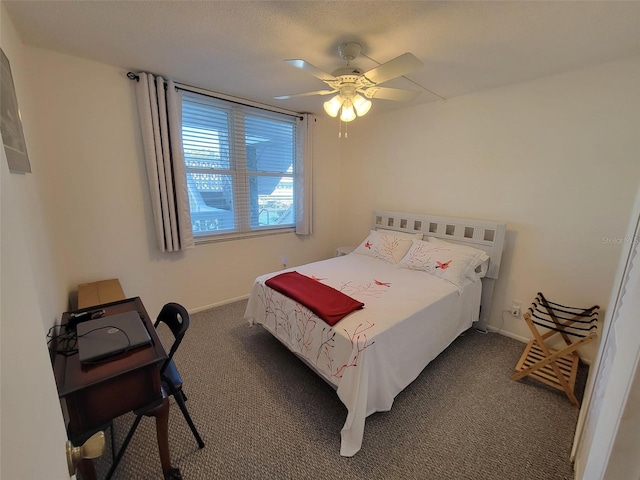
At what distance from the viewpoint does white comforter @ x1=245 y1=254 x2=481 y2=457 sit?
148 centimetres

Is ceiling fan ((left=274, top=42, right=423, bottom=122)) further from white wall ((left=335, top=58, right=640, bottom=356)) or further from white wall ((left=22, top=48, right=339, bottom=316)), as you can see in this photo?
white wall ((left=22, top=48, right=339, bottom=316))

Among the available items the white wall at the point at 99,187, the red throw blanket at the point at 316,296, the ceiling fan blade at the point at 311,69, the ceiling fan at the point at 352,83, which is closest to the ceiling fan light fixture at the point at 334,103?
the ceiling fan at the point at 352,83

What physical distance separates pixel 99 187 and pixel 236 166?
127 centimetres

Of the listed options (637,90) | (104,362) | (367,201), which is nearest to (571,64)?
(637,90)

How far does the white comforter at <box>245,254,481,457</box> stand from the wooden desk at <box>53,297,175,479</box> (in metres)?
0.88

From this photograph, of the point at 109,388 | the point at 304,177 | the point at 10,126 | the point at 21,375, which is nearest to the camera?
the point at 21,375

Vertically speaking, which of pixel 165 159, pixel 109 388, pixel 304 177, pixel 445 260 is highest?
pixel 165 159

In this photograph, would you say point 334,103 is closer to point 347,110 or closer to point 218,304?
point 347,110

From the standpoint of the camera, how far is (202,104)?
271cm

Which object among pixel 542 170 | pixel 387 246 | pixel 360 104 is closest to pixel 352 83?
pixel 360 104

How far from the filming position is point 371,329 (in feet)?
5.16

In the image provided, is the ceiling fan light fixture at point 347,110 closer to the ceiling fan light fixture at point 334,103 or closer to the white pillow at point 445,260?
the ceiling fan light fixture at point 334,103

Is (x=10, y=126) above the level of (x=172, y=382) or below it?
above

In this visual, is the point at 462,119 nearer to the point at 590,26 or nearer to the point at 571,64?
the point at 571,64
